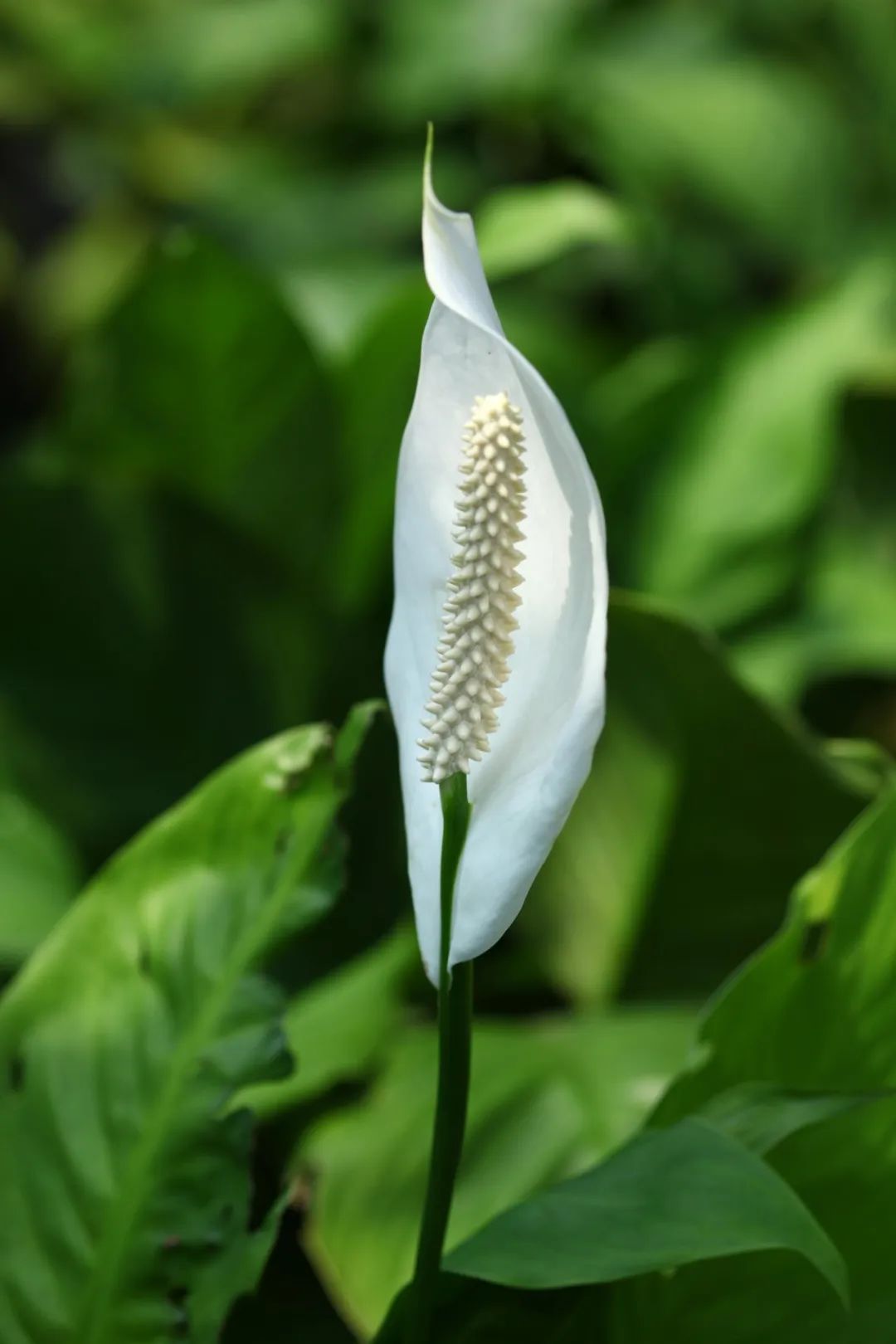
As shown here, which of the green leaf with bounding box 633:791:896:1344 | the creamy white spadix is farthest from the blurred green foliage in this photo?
the creamy white spadix

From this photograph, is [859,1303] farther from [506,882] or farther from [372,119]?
[372,119]

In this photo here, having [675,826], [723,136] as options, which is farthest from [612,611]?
[723,136]

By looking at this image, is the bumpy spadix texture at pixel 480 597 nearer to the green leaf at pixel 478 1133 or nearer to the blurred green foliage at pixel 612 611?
the blurred green foliage at pixel 612 611

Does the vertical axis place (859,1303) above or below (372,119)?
below

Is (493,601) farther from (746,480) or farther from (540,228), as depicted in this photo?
(746,480)

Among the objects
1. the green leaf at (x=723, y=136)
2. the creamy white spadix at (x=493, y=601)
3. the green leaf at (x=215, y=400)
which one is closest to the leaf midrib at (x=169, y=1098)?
the creamy white spadix at (x=493, y=601)

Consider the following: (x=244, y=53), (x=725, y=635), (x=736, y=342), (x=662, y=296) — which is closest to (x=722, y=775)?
(x=725, y=635)

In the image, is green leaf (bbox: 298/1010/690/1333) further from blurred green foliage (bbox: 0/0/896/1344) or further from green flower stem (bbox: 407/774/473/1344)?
green flower stem (bbox: 407/774/473/1344)
